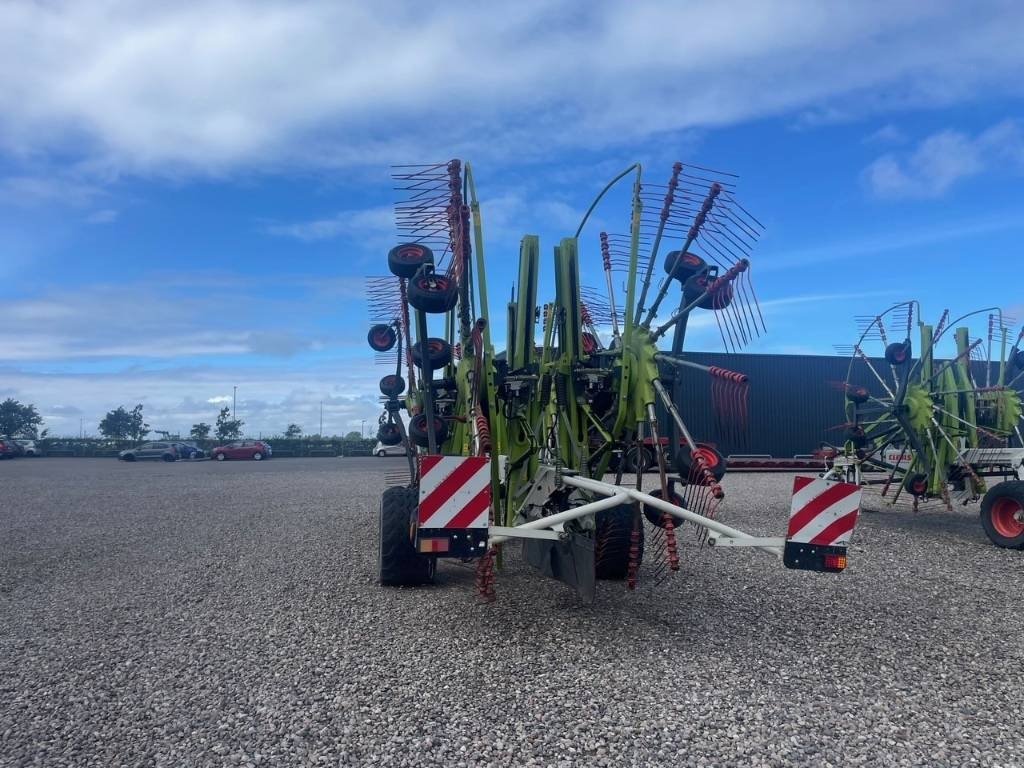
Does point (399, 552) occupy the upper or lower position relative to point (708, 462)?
lower

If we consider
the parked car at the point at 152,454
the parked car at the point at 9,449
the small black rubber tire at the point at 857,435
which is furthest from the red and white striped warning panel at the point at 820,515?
the parked car at the point at 9,449

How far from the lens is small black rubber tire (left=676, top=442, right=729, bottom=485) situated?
16.6ft

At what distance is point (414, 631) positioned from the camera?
539cm

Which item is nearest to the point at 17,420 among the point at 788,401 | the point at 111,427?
the point at 111,427

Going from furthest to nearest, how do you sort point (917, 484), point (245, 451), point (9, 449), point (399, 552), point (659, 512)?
point (245, 451)
point (9, 449)
point (917, 484)
point (399, 552)
point (659, 512)

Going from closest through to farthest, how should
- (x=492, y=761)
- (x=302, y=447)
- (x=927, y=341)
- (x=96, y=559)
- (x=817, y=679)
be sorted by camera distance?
1. (x=492, y=761)
2. (x=817, y=679)
3. (x=96, y=559)
4. (x=927, y=341)
5. (x=302, y=447)

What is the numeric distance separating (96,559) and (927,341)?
10628 millimetres

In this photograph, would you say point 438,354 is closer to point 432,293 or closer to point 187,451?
point 432,293

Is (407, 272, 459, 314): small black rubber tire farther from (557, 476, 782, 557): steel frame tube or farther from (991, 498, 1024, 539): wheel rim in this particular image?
(991, 498, 1024, 539): wheel rim

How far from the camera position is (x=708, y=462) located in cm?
507

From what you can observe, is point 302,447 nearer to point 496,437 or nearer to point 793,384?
point 793,384

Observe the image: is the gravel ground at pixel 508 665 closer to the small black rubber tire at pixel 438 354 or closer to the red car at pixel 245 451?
the small black rubber tire at pixel 438 354

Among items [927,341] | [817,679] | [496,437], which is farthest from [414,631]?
[927,341]

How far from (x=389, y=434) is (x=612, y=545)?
4.68 metres
